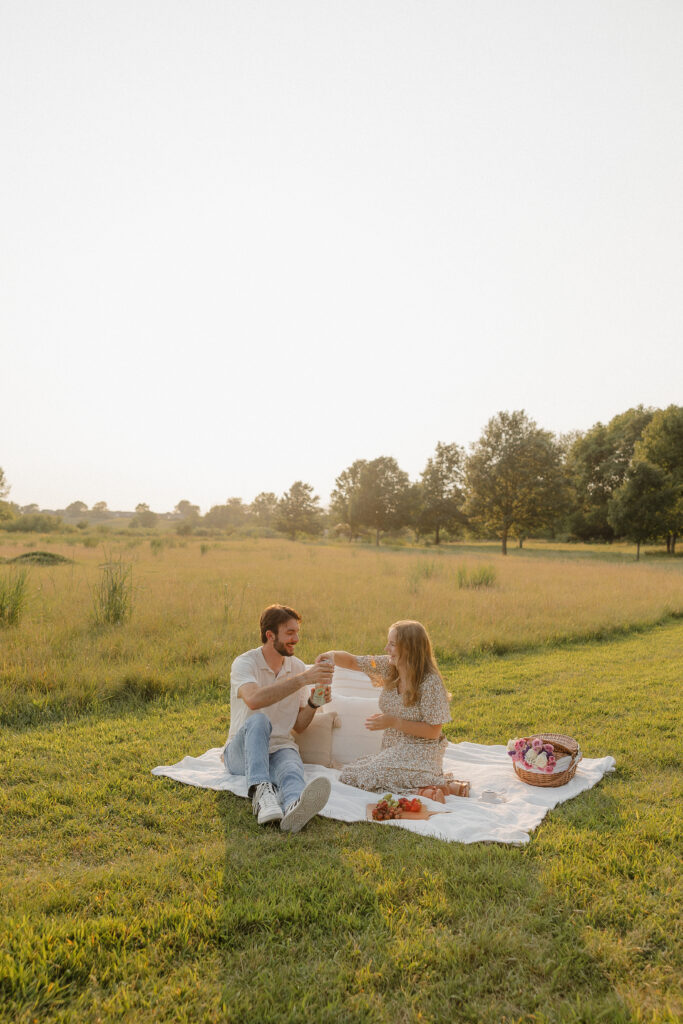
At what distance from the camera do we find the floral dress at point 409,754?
4988 mm

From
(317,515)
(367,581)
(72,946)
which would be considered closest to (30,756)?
(72,946)

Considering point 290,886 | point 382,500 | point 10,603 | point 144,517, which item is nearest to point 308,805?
point 290,886

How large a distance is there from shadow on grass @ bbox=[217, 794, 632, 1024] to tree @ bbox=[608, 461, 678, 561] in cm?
3628

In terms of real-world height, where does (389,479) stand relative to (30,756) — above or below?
above

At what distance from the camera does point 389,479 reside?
58.9m

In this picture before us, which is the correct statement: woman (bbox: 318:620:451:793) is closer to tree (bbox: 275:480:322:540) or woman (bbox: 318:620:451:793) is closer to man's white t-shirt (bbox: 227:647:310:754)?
man's white t-shirt (bbox: 227:647:310:754)

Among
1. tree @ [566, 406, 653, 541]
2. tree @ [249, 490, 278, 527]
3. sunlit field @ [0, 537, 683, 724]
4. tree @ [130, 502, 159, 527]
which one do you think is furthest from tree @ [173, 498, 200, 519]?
sunlit field @ [0, 537, 683, 724]

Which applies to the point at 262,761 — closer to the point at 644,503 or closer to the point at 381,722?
the point at 381,722

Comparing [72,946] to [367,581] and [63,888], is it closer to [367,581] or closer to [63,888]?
[63,888]

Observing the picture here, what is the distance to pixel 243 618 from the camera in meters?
10.6

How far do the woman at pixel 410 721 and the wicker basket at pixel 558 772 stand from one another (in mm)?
680

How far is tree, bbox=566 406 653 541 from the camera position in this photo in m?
46.7

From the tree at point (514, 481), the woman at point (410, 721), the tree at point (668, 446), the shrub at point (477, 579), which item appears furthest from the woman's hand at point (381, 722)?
the tree at point (668, 446)

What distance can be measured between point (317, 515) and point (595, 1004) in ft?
220
